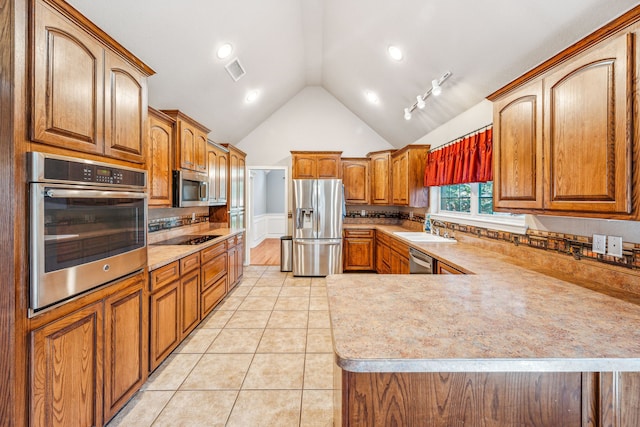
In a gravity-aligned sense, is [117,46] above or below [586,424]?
above

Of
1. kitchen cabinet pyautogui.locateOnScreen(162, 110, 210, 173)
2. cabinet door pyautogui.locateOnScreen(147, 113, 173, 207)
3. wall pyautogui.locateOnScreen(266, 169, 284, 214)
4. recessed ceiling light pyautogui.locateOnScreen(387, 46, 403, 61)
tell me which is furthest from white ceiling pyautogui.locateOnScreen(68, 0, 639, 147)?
wall pyautogui.locateOnScreen(266, 169, 284, 214)

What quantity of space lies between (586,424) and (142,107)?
2.61 metres

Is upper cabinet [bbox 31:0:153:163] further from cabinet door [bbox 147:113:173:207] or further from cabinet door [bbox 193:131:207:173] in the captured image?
cabinet door [bbox 193:131:207:173]

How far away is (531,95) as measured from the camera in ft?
5.32

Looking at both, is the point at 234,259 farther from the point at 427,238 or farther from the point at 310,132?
the point at 310,132

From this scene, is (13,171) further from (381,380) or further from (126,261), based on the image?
(381,380)

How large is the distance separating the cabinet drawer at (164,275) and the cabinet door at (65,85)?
95 cm

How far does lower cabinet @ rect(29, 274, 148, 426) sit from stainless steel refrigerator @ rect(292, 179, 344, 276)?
2.92 metres

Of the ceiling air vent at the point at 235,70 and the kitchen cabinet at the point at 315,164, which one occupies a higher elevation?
the ceiling air vent at the point at 235,70

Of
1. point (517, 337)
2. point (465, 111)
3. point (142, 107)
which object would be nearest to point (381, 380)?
point (517, 337)

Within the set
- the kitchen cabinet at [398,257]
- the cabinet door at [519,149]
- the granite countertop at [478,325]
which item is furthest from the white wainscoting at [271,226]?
the granite countertop at [478,325]

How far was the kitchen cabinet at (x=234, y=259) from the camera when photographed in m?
3.79

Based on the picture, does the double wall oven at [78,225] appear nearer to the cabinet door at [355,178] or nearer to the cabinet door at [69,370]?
the cabinet door at [69,370]

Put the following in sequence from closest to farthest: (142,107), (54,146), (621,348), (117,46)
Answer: (621,348), (54,146), (117,46), (142,107)
